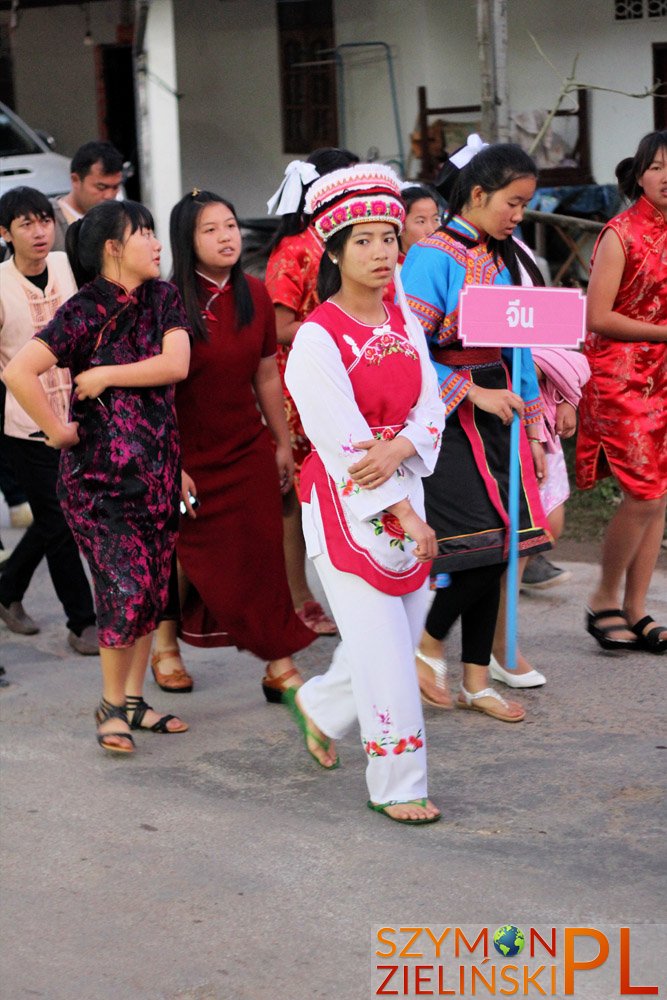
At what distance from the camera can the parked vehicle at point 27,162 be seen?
12.4 metres

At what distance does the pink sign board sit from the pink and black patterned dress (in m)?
0.94

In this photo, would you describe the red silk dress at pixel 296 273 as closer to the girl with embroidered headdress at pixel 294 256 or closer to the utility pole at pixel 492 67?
the girl with embroidered headdress at pixel 294 256

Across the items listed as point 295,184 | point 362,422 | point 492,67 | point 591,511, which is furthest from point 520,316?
point 492,67

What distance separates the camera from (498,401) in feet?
15.2

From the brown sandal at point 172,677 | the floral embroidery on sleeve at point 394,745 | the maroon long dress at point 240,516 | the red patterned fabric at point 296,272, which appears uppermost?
the red patterned fabric at point 296,272

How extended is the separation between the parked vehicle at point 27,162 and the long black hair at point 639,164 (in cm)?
770

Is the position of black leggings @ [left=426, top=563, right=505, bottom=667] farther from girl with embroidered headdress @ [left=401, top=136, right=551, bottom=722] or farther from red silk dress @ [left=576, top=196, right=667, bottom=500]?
red silk dress @ [left=576, top=196, right=667, bottom=500]

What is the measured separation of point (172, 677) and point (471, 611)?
4.13 feet

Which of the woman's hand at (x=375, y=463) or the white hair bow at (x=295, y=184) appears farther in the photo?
the white hair bow at (x=295, y=184)

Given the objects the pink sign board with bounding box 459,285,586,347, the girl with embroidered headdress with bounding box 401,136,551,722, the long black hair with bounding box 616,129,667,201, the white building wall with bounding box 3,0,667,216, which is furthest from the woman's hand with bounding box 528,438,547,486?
the white building wall with bounding box 3,0,667,216

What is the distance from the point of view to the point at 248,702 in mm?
5312

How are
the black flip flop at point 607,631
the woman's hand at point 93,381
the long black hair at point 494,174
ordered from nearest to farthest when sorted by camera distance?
the woman's hand at point 93,381 → the long black hair at point 494,174 → the black flip flop at point 607,631

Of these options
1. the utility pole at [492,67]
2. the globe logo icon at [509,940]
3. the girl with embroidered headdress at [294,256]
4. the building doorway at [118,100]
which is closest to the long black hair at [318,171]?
the girl with embroidered headdress at [294,256]

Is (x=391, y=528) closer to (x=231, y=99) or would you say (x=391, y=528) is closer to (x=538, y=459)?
(x=538, y=459)
